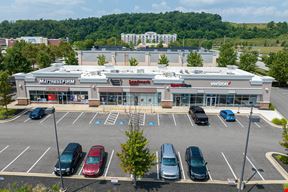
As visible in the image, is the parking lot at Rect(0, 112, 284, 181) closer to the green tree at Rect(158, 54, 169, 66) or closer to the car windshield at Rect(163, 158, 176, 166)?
the car windshield at Rect(163, 158, 176, 166)

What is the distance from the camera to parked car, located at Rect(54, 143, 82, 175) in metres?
23.1

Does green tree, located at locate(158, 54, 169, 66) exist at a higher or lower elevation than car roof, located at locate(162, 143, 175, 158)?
higher

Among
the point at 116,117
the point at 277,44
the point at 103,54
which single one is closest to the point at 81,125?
the point at 116,117

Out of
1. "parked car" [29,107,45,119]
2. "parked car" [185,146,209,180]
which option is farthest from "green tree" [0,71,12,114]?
"parked car" [185,146,209,180]

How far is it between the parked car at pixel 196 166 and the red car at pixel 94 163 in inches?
334

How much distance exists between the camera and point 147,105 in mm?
45500

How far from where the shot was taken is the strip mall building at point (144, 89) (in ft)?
143

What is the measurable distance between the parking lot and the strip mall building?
4614 mm

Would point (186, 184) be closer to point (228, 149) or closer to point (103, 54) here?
point (228, 149)

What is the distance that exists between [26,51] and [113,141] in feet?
200

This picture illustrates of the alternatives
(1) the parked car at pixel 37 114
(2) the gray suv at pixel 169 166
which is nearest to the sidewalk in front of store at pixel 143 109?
(1) the parked car at pixel 37 114

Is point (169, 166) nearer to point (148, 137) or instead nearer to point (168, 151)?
point (168, 151)

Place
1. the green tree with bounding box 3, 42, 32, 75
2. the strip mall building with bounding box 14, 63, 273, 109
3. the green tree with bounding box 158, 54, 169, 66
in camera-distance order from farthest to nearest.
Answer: the green tree with bounding box 158, 54, 169, 66
the green tree with bounding box 3, 42, 32, 75
the strip mall building with bounding box 14, 63, 273, 109

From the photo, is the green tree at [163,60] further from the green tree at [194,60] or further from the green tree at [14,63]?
the green tree at [14,63]
